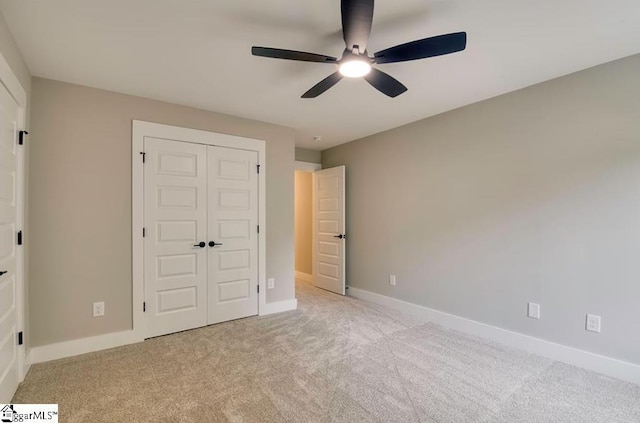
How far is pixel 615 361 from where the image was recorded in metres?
2.31

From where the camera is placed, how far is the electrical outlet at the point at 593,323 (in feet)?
7.88

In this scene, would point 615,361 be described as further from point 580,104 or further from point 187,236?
point 187,236

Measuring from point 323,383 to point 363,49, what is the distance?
7.52 ft

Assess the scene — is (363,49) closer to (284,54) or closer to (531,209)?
(284,54)

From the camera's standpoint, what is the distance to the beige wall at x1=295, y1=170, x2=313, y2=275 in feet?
19.2

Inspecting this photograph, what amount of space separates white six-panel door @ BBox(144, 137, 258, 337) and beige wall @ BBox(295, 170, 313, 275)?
2.21m

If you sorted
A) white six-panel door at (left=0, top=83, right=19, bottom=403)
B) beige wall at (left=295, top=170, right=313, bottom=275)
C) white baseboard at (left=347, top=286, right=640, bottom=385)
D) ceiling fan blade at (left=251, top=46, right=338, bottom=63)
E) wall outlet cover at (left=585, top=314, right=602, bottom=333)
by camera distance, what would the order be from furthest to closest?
1. beige wall at (left=295, top=170, right=313, bottom=275)
2. wall outlet cover at (left=585, top=314, right=602, bottom=333)
3. white baseboard at (left=347, top=286, right=640, bottom=385)
4. white six-panel door at (left=0, top=83, right=19, bottom=403)
5. ceiling fan blade at (left=251, top=46, right=338, bottom=63)

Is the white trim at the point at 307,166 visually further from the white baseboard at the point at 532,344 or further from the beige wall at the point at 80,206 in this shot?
the white baseboard at the point at 532,344

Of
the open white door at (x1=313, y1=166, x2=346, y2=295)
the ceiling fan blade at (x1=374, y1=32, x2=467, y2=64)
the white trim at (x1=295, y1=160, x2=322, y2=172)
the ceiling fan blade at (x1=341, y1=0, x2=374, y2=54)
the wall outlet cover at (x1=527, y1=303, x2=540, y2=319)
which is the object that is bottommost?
the wall outlet cover at (x1=527, y1=303, x2=540, y2=319)

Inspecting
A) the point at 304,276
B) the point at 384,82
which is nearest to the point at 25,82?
the point at 384,82

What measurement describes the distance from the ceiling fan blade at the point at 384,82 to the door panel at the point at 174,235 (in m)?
2.10

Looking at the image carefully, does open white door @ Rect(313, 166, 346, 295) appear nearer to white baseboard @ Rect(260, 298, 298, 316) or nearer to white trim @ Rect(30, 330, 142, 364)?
white baseboard @ Rect(260, 298, 298, 316)

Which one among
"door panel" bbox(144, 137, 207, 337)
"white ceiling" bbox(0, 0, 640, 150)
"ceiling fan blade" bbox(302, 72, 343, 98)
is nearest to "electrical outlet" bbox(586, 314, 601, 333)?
"white ceiling" bbox(0, 0, 640, 150)

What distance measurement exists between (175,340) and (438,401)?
2.45 meters
